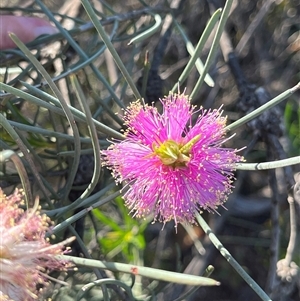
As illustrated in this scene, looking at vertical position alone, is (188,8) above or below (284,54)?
above

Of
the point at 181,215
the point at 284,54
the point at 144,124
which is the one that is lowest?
the point at 181,215

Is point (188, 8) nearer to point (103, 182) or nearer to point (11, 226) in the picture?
point (103, 182)

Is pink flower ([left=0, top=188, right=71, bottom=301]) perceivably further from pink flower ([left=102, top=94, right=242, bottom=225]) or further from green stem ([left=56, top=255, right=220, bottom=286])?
pink flower ([left=102, top=94, right=242, bottom=225])

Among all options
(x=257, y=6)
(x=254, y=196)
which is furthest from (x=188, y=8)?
(x=254, y=196)

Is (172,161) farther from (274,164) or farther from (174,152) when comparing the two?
(274,164)

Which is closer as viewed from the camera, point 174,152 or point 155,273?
point 155,273

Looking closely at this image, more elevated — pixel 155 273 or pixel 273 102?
pixel 273 102

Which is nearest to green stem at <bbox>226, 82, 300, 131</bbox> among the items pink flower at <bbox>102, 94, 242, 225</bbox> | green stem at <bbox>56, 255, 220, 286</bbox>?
pink flower at <bbox>102, 94, 242, 225</bbox>

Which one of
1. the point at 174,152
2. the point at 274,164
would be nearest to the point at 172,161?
the point at 174,152
